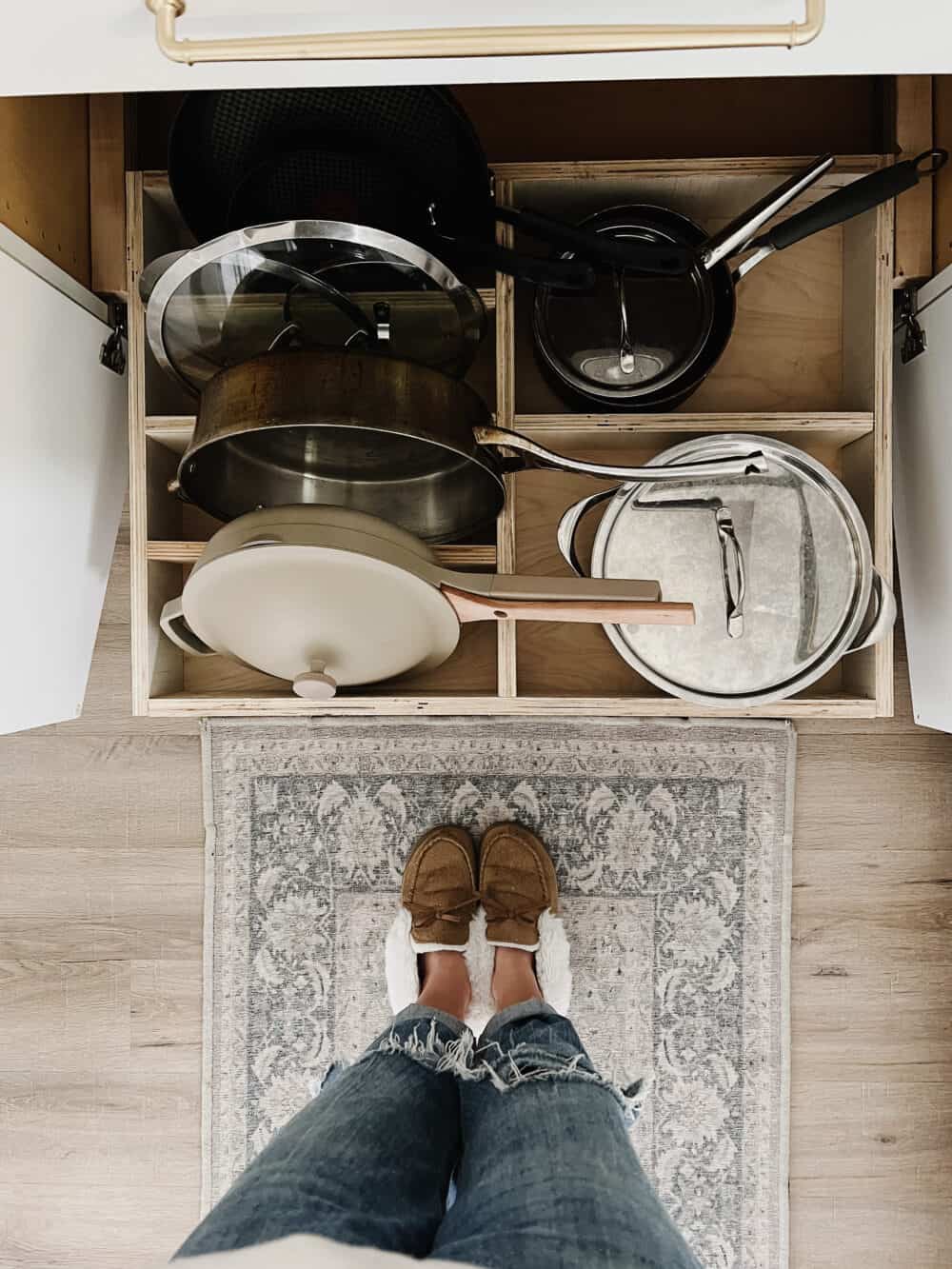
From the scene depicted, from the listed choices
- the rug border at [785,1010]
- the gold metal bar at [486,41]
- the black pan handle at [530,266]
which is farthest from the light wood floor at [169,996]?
the gold metal bar at [486,41]

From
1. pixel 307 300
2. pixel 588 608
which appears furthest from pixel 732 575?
pixel 307 300

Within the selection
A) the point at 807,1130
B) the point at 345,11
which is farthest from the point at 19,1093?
the point at 345,11

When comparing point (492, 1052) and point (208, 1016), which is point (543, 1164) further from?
point (208, 1016)

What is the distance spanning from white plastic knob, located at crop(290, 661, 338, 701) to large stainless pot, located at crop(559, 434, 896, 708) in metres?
0.30

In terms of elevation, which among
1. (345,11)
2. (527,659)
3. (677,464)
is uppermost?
(345,11)

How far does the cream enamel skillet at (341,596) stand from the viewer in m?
0.72

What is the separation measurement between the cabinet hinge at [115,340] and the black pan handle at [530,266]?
41 cm

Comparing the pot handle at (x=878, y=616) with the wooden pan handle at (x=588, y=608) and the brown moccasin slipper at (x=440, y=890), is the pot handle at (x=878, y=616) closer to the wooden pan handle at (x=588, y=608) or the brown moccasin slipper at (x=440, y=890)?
the wooden pan handle at (x=588, y=608)

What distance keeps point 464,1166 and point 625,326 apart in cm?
90

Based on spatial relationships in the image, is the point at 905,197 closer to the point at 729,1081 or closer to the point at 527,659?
the point at 527,659

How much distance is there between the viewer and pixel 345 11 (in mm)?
488

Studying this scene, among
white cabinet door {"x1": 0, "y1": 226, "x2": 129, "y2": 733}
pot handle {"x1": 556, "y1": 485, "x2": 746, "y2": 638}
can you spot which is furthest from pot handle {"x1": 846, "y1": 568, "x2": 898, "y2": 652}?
white cabinet door {"x1": 0, "y1": 226, "x2": 129, "y2": 733}

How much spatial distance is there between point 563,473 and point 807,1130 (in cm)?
100

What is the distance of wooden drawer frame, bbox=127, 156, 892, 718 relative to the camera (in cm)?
92
